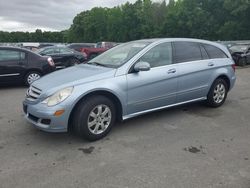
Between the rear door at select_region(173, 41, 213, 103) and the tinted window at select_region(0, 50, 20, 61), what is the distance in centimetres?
554

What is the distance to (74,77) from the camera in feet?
14.9

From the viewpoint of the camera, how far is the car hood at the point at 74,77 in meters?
4.36

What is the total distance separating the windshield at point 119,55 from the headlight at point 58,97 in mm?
1025

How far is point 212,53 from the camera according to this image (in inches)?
247

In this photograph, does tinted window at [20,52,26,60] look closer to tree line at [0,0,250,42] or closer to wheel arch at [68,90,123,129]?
wheel arch at [68,90,123,129]

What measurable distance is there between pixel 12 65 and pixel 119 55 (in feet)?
16.0

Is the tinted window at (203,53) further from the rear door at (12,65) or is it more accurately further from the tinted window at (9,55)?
the tinted window at (9,55)

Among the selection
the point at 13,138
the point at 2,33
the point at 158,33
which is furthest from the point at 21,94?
the point at 2,33

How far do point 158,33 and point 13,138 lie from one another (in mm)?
53800

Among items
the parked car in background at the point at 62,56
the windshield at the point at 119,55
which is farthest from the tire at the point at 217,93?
the parked car in background at the point at 62,56

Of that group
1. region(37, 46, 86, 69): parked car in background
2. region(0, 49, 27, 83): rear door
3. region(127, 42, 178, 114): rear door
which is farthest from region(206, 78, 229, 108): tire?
region(37, 46, 86, 69): parked car in background

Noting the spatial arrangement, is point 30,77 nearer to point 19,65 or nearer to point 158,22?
point 19,65

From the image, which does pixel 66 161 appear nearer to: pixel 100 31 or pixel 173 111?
pixel 173 111

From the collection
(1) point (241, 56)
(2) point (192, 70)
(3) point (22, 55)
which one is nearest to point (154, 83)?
(2) point (192, 70)
